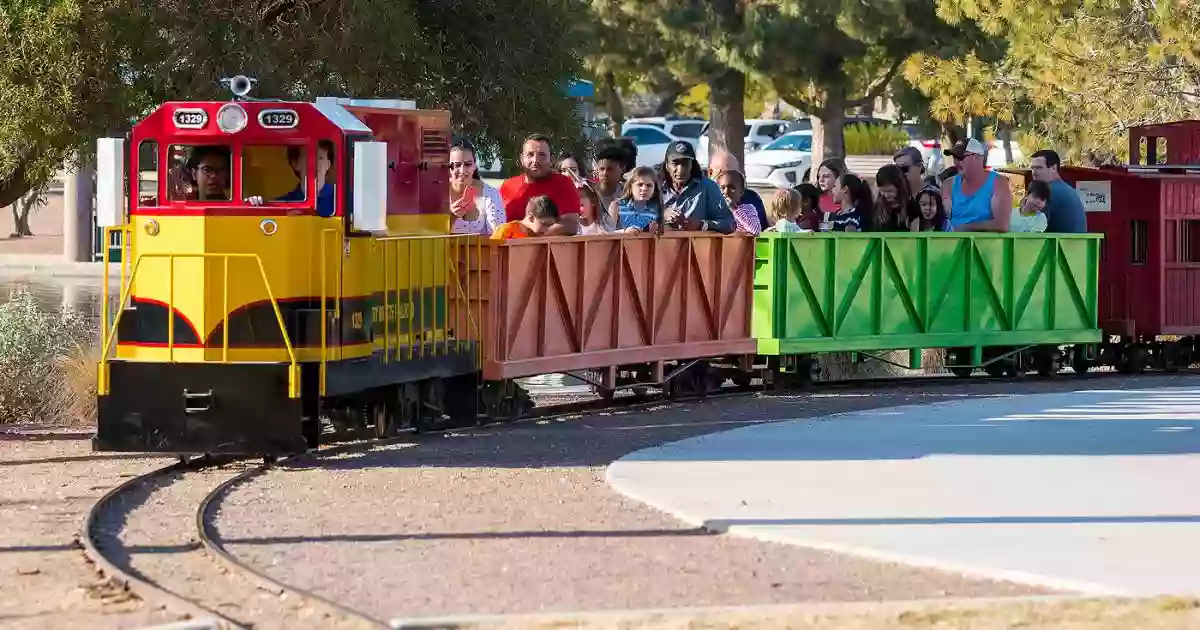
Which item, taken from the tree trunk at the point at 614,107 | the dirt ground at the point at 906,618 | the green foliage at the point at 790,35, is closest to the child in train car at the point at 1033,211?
the dirt ground at the point at 906,618

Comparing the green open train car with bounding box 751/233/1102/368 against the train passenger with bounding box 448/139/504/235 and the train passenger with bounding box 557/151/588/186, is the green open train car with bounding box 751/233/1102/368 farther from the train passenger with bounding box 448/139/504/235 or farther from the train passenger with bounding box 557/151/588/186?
the train passenger with bounding box 448/139/504/235

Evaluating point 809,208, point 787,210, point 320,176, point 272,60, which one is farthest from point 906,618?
point 272,60

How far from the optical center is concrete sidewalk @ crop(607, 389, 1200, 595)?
36.3 feet

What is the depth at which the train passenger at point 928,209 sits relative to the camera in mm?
21844

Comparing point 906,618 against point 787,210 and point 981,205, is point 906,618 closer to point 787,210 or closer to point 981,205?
point 787,210

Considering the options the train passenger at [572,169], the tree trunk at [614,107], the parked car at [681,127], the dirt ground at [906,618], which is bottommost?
the dirt ground at [906,618]

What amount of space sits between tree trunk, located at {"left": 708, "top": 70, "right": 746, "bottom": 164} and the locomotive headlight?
130 feet

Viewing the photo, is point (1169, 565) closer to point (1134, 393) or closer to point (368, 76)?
point (1134, 393)

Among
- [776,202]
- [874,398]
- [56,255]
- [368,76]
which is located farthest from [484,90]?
[56,255]

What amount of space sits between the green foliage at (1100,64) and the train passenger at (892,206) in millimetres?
10678

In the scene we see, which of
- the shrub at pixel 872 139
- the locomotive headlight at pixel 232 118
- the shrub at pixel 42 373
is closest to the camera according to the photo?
the locomotive headlight at pixel 232 118

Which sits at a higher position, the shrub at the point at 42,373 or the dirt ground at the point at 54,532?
the shrub at the point at 42,373

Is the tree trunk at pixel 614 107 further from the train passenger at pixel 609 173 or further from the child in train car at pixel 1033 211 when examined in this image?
the train passenger at pixel 609 173

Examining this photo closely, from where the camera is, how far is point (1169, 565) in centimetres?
1082
